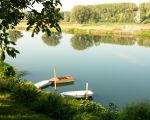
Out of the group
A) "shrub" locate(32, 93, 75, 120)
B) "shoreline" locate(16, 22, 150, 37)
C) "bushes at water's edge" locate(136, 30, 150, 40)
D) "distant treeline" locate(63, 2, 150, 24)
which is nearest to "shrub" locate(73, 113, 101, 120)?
"shrub" locate(32, 93, 75, 120)

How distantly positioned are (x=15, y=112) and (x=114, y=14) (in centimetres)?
18173

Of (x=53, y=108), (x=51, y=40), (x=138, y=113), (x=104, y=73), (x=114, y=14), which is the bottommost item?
(x=51, y=40)

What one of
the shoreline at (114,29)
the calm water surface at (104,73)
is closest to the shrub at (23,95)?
the calm water surface at (104,73)

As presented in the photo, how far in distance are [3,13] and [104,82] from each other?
35.8 m

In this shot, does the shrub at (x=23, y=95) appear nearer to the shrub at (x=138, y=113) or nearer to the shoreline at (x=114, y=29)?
the shrub at (x=138, y=113)

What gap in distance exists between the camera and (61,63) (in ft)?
193

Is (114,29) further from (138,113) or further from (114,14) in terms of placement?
(138,113)

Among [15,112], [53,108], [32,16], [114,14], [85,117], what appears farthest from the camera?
[114,14]

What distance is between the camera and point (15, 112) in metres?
16.6

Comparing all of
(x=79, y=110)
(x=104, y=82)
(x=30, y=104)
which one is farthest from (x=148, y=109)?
(x=104, y=82)

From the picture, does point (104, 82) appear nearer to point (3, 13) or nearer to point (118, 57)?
point (118, 57)

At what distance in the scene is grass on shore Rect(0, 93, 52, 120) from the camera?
15793mm

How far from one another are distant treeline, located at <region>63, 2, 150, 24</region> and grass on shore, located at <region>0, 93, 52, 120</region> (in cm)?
14572

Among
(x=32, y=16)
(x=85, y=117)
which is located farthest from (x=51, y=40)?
(x=32, y=16)
